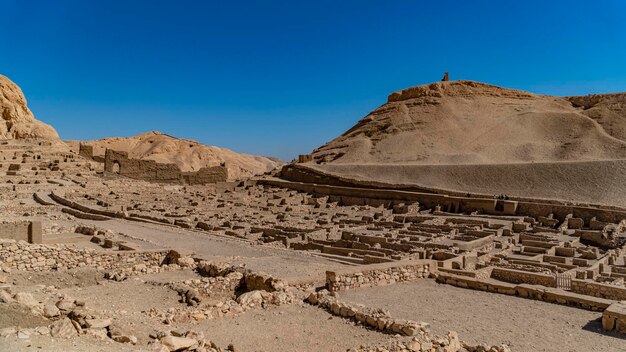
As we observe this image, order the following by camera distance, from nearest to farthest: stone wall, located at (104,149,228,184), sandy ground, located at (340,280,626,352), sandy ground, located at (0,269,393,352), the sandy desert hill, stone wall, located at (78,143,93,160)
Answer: sandy ground, located at (0,269,393,352) < sandy ground, located at (340,280,626,352) < the sandy desert hill < stone wall, located at (104,149,228,184) < stone wall, located at (78,143,93,160)

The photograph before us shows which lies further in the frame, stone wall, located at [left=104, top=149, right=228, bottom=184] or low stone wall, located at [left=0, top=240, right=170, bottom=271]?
stone wall, located at [left=104, top=149, right=228, bottom=184]

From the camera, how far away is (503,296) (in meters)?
9.30

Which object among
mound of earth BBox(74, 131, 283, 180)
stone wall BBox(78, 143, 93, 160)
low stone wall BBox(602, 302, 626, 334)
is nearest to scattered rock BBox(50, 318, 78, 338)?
low stone wall BBox(602, 302, 626, 334)

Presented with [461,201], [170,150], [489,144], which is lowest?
[461,201]

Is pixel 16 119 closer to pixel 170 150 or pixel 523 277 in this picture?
pixel 170 150

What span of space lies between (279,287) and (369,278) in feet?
7.05

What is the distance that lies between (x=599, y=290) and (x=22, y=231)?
14.4 m

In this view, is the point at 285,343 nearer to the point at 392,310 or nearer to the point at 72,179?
the point at 392,310

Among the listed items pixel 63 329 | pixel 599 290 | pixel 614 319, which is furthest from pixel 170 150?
pixel 614 319

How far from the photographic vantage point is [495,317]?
8.05 meters

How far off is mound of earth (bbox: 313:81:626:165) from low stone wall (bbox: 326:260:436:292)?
34.0 metres

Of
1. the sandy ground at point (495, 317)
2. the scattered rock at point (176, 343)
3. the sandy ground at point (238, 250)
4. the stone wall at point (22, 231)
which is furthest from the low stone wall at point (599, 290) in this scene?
the stone wall at point (22, 231)

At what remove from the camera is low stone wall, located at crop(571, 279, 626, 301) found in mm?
9336

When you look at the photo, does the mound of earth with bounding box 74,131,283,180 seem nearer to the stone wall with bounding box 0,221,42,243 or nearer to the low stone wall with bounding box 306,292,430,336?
the stone wall with bounding box 0,221,42,243
